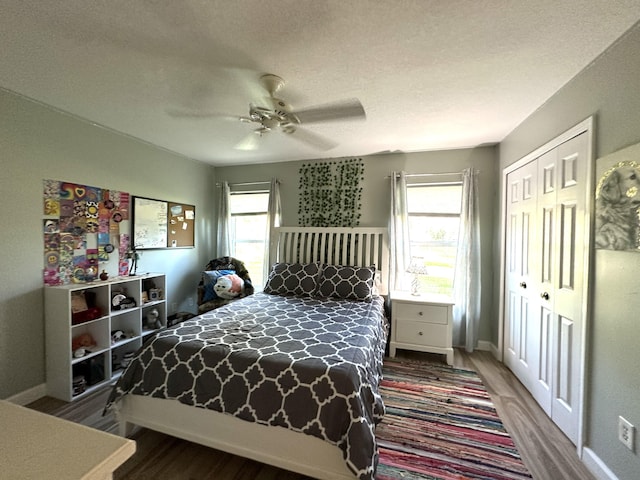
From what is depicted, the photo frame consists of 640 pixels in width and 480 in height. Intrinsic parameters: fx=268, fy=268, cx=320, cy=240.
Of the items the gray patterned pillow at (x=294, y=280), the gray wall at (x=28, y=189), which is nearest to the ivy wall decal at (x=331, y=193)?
the gray patterned pillow at (x=294, y=280)

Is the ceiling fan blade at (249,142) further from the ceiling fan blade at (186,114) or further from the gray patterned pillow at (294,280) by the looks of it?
the gray patterned pillow at (294,280)

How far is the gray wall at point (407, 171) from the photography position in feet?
10.6

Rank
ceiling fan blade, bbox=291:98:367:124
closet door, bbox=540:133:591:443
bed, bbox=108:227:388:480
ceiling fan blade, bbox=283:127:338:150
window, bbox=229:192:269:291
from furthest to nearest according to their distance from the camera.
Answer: window, bbox=229:192:269:291, ceiling fan blade, bbox=283:127:338:150, ceiling fan blade, bbox=291:98:367:124, closet door, bbox=540:133:591:443, bed, bbox=108:227:388:480

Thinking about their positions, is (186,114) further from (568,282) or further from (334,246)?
(568,282)

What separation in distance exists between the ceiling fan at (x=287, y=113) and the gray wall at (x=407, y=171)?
1067mm

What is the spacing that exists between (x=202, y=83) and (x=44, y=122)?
153cm

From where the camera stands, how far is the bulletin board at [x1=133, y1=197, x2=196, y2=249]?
309cm

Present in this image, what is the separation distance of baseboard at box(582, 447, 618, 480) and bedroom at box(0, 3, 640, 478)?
0.09ft

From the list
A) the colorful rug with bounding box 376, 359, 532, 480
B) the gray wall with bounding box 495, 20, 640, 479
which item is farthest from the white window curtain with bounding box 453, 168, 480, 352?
the gray wall with bounding box 495, 20, 640, 479

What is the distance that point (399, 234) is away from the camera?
3430mm

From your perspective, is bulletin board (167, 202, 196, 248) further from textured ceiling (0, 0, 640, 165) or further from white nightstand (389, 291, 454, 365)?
white nightstand (389, 291, 454, 365)

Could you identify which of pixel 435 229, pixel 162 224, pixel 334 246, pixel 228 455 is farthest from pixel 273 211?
pixel 228 455

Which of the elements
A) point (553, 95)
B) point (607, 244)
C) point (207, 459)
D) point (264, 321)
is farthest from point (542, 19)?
point (207, 459)

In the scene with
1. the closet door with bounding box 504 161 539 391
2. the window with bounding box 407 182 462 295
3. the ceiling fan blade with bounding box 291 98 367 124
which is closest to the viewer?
the ceiling fan blade with bounding box 291 98 367 124
